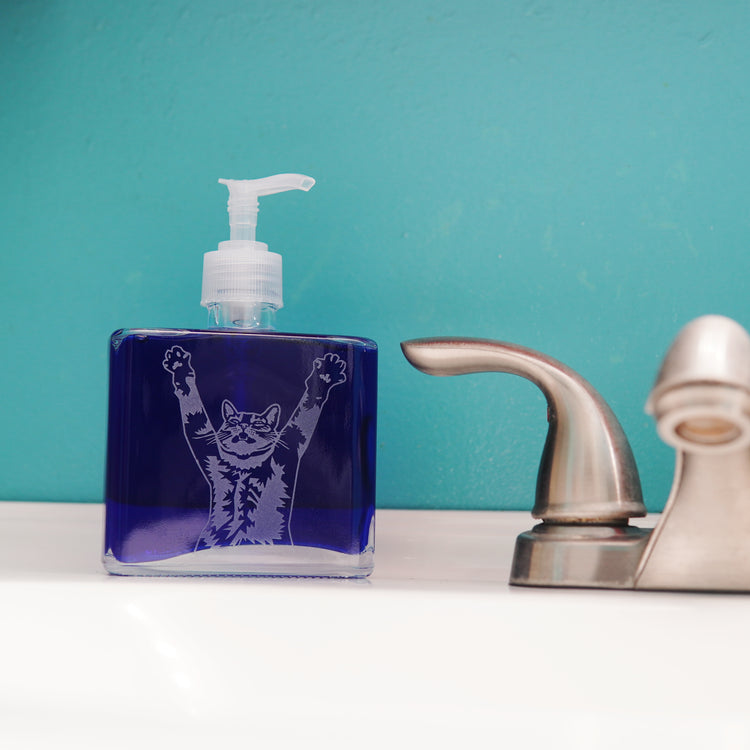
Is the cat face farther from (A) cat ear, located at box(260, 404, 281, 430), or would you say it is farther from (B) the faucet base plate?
(B) the faucet base plate

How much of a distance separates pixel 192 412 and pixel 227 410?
16 mm

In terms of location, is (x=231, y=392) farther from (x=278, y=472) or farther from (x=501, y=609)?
(x=501, y=609)

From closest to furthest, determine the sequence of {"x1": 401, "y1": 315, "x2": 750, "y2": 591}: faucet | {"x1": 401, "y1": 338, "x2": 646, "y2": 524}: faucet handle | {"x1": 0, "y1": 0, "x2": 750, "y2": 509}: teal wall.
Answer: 1. {"x1": 401, "y1": 315, "x2": 750, "y2": 591}: faucet
2. {"x1": 401, "y1": 338, "x2": 646, "y2": 524}: faucet handle
3. {"x1": 0, "y1": 0, "x2": 750, "y2": 509}: teal wall

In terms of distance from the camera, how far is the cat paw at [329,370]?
395 mm

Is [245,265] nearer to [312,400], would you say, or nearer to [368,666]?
[312,400]

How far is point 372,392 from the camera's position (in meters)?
0.40

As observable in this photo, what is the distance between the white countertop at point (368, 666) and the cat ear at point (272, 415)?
8cm

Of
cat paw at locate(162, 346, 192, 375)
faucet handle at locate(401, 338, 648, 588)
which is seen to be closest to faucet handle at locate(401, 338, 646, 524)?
faucet handle at locate(401, 338, 648, 588)

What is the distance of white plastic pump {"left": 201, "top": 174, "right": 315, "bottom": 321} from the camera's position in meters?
0.41

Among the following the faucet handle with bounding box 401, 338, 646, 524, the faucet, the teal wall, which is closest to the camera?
the faucet

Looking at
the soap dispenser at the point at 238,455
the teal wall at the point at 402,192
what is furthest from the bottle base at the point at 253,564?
the teal wall at the point at 402,192

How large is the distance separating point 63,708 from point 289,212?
0.31 meters

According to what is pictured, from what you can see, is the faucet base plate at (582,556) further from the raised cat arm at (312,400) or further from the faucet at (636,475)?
the raised cat arm at (312,400)

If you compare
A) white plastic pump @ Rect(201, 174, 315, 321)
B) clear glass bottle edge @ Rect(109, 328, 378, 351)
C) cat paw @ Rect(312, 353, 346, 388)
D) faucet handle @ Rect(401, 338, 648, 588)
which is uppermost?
white plastic pump @ Rect(201, 174, 315, 321)
